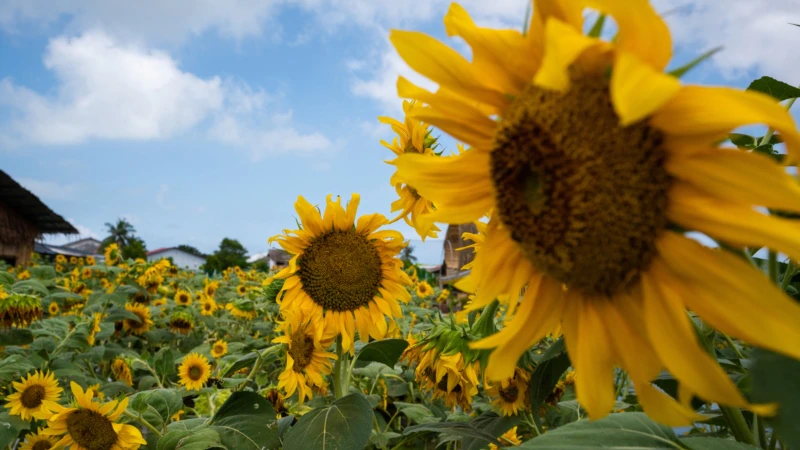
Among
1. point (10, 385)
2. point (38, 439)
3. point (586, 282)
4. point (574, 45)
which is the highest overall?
point (574, 45)

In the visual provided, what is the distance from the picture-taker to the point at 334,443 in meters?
1.39

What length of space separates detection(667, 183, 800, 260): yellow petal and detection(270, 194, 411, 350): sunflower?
1300mm

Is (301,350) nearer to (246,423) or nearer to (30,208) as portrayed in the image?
(246,423)

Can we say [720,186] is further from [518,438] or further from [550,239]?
[518,438]

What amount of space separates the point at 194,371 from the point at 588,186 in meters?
3.51

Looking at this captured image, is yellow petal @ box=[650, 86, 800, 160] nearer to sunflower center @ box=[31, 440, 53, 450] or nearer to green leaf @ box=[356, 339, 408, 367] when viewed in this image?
green leaf @ box=[356, 339, 408, 367]

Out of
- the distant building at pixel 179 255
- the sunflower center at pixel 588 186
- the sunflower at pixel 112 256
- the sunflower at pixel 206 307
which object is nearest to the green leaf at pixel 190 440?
the sunflower center at pixel 588 186

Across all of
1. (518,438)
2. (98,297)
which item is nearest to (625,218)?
(518,438)

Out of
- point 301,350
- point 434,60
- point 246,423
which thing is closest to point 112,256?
point 301,350

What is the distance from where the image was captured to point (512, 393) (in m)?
1.69

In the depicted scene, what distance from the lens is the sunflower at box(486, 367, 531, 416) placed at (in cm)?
157

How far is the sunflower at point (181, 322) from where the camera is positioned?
466cm

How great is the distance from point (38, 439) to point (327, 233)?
1.70 metres

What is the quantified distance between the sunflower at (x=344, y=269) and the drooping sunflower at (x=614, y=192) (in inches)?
43.7
